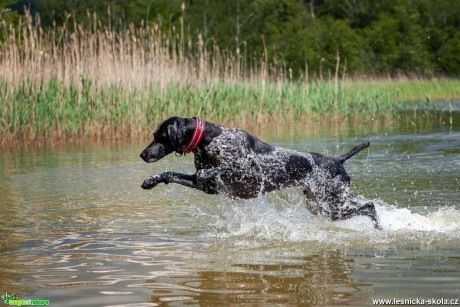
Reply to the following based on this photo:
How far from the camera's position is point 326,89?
19.6 m

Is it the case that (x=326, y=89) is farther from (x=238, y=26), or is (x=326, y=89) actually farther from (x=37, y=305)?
(x=238, y=26)

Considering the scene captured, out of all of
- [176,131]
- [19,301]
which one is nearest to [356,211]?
[176,131]

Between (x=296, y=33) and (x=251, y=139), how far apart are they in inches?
1541

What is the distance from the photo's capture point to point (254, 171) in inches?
275

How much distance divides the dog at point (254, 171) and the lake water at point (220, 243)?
0.67 feet

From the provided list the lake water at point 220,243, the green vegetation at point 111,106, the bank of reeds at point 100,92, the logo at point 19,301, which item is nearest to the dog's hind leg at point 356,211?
the lake water at point 220,243

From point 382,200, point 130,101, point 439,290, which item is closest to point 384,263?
point 439,290

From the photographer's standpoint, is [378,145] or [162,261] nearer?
[162,261]

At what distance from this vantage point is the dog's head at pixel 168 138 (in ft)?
22.4

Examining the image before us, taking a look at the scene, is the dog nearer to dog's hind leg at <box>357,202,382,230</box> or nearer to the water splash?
dog's hind leg at <box>357,202,382,230</box>

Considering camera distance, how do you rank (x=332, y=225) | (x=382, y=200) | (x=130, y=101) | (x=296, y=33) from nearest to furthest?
(x=332, y=225) → (x=382, y=200) → (x=130, y=101) → (x=296, y=33)

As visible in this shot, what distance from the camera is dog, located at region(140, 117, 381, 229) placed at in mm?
6887

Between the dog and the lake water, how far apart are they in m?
0.20

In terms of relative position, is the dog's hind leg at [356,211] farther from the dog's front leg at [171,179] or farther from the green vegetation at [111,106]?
the green vegetation at [111,106]
